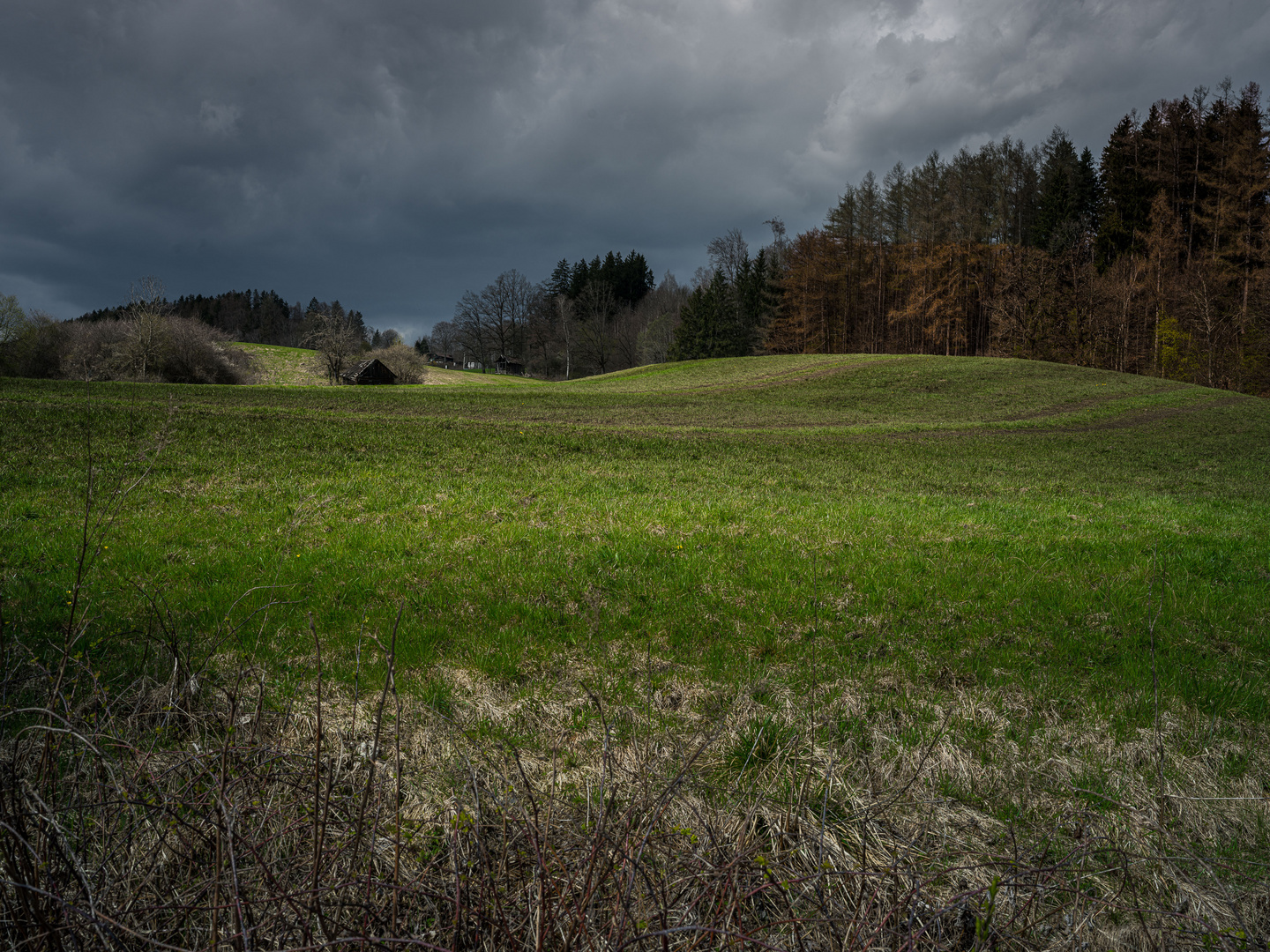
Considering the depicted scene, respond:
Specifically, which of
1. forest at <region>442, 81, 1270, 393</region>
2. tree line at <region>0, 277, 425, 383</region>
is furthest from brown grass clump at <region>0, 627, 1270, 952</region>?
forest at <region>442, 81, 1270, 393</region>

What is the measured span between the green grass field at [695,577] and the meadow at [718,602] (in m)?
0.05

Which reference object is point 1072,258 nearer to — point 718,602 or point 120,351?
point 718,602

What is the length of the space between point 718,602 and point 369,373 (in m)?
54.4

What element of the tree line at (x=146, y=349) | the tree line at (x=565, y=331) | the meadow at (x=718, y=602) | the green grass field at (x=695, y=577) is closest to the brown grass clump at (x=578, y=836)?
the meadow at (x=718, y=602)

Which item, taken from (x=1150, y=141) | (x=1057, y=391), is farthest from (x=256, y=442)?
(x=1150, y=141)

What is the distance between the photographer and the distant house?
177 ft

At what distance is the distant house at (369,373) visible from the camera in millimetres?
54062

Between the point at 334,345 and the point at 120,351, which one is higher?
the point at 334,345

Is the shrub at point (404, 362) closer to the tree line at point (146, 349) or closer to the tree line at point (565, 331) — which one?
the tree line at point (146, 349)

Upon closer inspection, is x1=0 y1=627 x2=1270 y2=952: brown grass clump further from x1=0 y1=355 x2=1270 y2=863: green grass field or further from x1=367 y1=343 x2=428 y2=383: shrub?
x1=367 y1=343 x2=428 y2=383: shrub

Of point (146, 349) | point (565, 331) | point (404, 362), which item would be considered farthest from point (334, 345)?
point (565, 331)

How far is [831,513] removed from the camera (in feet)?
37.0

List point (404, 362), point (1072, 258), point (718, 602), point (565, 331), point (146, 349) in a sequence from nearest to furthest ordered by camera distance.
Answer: point (718, 602) → point (146, 349) → point (1072, 258) → point (404, 362) → point (565, 331)

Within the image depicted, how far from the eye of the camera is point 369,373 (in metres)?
54.3
